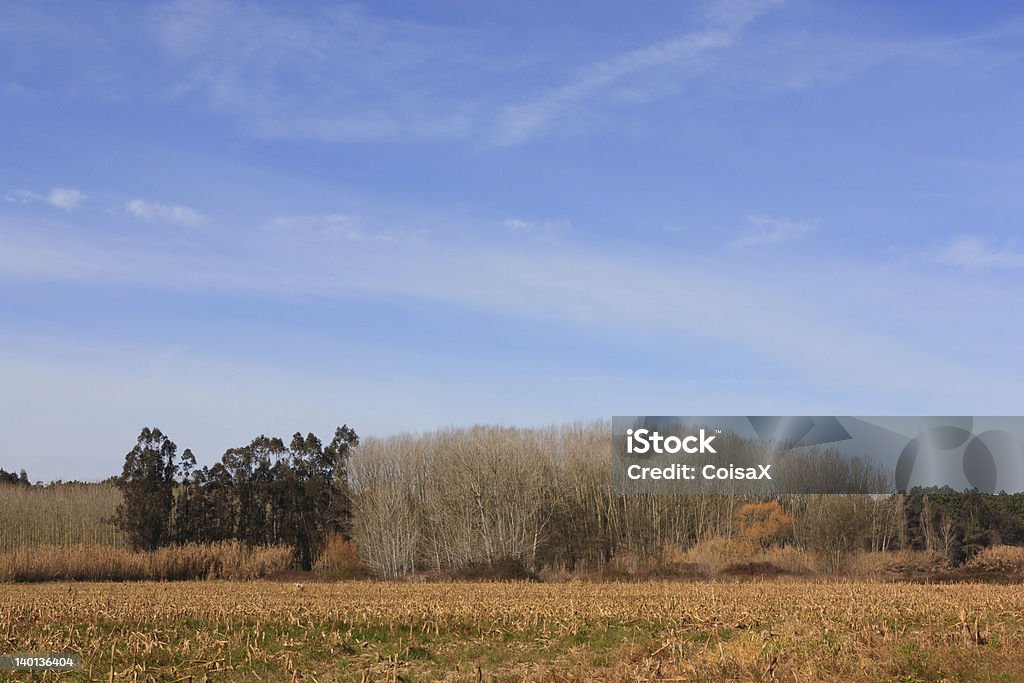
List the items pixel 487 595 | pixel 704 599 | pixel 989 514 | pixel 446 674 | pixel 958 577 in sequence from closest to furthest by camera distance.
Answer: pixel 446 674 < pixel 704 599 < pixel 487 595 < pixel 958 577 < pixel 989 514

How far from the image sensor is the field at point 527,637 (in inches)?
600

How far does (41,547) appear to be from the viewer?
48344 millimetres

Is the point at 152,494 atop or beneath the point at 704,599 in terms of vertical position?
atop

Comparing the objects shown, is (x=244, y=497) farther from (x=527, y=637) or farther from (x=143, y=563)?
(x=527, y=637)

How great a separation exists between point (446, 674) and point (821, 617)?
34.2 ft

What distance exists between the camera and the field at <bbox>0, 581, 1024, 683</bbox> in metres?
15.2

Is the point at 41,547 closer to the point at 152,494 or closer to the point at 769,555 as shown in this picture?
the point at 152,494

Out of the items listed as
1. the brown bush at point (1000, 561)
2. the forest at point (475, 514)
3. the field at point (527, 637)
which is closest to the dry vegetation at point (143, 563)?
the forest at point (475, 514)

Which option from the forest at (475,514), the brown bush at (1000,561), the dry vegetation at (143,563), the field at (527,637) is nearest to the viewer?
the field at (527,637)

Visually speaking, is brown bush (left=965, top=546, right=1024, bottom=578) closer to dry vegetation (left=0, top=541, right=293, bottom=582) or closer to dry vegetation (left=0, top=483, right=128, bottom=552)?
dry vegetation (left=0, top=541, right=293, bottom=582)

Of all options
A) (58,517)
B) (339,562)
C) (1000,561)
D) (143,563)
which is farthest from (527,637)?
(58,517)

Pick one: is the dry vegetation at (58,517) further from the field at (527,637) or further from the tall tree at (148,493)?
the field at (527,637)

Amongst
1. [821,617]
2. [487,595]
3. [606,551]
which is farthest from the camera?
[606,551]

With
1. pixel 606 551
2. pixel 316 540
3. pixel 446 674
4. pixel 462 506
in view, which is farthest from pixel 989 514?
pixel 446 674
